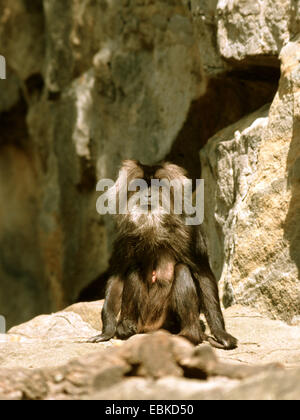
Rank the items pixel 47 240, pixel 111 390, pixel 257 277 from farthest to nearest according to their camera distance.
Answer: pixel 47 240 → pixel 257 277 → pixel 111 390

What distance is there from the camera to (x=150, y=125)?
30.4 feet

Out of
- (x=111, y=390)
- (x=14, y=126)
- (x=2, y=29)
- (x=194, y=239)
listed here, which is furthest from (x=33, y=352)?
(x=14, y=126)

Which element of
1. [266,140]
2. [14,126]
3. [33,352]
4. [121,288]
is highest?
[14,126]

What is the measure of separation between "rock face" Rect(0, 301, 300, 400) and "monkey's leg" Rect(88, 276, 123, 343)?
0.20m

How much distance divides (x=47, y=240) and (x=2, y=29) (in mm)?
3242

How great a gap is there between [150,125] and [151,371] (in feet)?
18.6

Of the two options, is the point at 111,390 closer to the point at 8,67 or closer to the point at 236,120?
the point at 236,120

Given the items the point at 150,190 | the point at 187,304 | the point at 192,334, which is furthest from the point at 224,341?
the point at 150,190

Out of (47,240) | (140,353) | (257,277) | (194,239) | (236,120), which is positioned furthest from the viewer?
(47,240)

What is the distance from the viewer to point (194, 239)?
6.31 m

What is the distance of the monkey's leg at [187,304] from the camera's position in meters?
5.94

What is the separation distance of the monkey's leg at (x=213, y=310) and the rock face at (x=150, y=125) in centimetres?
66

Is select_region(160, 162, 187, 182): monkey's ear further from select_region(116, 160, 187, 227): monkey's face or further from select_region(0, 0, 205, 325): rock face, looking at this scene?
select_region(0, 0, 205, 325): rock face

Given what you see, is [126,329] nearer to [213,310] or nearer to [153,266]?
[153,266]
